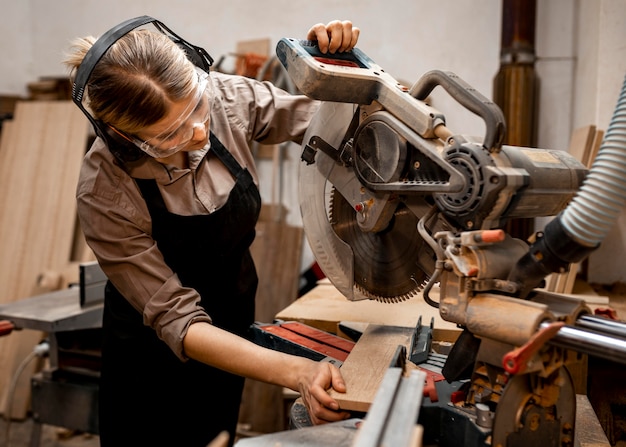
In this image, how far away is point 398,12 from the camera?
3211 millimetres

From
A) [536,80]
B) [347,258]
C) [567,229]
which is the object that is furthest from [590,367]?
[536,80]

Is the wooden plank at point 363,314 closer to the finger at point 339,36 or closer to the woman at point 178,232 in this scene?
the woman at point 178,232

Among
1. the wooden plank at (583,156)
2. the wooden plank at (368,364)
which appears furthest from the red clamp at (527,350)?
the wooden plank at (583,156)

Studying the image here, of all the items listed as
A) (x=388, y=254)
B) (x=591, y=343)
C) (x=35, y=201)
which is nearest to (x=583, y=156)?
(x=388, y=254)

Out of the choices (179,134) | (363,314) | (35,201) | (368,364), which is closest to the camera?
(368,364)

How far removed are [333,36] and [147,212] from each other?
616 mm

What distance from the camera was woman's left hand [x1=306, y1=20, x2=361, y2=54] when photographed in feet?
4.56

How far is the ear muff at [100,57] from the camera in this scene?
4.08ft

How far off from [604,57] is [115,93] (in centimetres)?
183

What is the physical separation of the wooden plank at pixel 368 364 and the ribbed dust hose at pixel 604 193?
0.43 m

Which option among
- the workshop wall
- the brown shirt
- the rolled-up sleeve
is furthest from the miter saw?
the workshop wall

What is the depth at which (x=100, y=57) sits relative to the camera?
1.24 metres

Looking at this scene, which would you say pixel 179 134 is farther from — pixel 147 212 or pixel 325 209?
pixel 325 209

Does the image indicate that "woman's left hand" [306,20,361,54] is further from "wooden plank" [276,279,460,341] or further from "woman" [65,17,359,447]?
"wooden plank" [276,279,460,341]
